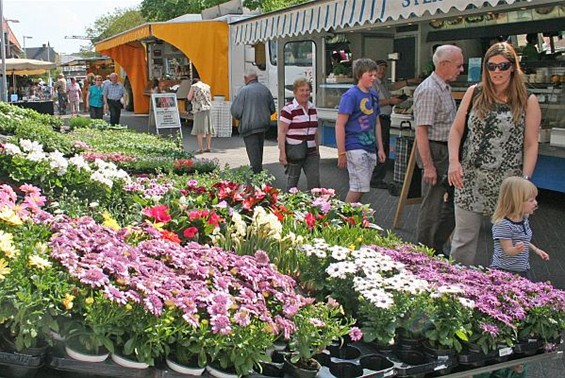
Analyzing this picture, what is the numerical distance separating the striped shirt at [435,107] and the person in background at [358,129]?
105 centimetres

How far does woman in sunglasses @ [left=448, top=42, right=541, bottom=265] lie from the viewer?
4.26 metres

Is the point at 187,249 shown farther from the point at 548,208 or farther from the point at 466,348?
the point at 548,208

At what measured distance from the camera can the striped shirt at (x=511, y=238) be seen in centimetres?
408

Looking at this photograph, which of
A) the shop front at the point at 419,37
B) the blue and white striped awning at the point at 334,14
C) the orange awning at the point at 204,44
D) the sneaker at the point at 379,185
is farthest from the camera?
the orange awning at the point at 204,44

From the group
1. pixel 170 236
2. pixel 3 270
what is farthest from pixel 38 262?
pixel 170 236

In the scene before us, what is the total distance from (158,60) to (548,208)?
19.1 meters

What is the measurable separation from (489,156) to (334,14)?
18.2 feet

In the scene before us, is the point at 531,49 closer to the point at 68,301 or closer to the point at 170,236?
the point at 170,236

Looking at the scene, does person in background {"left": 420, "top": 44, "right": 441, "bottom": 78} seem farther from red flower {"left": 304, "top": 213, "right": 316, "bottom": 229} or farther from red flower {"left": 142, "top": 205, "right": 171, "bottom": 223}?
red flower {"left": 142, "top": 205, "right": 171, "bottom": 223}

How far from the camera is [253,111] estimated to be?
9664mm

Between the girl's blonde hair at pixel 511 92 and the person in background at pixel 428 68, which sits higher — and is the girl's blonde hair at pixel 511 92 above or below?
below

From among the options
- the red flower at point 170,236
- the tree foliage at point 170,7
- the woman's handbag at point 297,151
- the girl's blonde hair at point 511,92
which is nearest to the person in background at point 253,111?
the woman's handbag at point 297,151

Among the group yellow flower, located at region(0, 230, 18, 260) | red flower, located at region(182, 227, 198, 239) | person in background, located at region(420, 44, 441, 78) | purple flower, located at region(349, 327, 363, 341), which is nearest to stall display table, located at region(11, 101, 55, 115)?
person in background, located at region(420, 44, 441, 78)

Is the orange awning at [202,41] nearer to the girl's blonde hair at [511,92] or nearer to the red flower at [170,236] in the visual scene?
the girl's blonde hair at [511,92]
